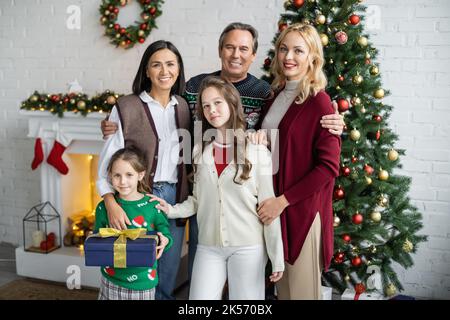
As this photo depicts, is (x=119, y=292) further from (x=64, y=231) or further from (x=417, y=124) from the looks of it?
(x=417, y=124)

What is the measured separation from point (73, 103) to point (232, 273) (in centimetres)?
217

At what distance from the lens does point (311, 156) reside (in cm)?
201

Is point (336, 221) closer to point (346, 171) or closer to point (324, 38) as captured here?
point (346, 171)

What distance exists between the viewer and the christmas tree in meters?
2.64

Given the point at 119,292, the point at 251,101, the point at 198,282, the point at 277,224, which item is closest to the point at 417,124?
the point at 251,101

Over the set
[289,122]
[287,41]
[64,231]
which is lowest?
[64,231]

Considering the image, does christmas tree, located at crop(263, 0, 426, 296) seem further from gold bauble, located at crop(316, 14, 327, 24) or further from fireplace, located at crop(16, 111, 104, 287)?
fireplace, located at crop(16, 111, 104, 287)

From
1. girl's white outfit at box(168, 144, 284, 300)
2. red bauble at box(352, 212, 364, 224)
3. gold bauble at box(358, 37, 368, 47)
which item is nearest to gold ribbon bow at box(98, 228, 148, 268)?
girl's white outfit at box(168, 144, 284, 300)

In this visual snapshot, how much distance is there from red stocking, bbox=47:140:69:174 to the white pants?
81.7 inches

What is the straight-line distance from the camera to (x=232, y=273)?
6.56 feet

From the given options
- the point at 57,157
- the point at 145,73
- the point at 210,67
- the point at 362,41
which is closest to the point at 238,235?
the point at 145,73

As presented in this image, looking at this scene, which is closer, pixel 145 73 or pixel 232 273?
pixel 232 273

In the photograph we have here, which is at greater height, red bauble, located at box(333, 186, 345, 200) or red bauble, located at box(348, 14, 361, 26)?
red bauble, located at box(348, 14, 361, 26)

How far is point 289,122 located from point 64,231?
2.60 metres
